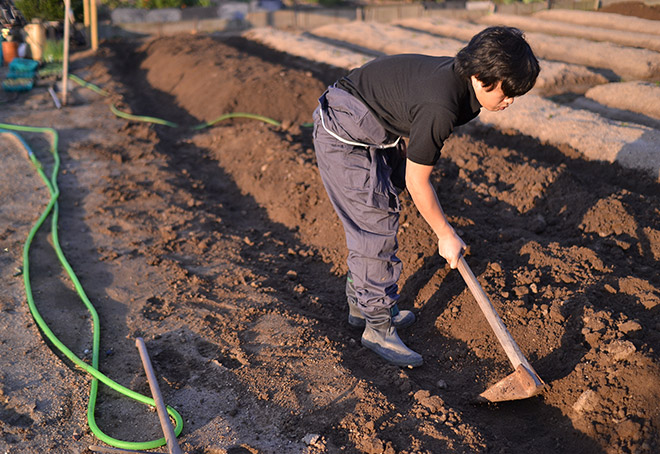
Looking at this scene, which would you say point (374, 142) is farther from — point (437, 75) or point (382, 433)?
point (382, 433)

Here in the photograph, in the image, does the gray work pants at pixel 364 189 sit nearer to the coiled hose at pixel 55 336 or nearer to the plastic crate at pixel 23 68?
the coiled hose at pixel 55 336

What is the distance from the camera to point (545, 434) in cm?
271

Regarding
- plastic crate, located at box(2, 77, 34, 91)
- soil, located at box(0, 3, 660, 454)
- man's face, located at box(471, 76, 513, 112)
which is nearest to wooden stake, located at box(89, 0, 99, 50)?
plastic crate, located at box(2, 77, 34, 91)

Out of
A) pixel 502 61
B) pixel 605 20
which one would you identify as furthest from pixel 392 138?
pixel 605 20

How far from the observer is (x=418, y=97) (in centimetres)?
257

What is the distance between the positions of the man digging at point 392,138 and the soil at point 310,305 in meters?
0.35

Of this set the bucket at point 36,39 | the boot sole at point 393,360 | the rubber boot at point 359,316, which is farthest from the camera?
the bucket at point 36,39

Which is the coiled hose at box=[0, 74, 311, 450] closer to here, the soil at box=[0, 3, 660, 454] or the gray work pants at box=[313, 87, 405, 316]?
the soil at box=[0, 3, 660, 454]

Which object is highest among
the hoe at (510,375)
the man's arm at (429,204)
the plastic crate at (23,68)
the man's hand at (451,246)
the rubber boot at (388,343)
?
the man's arm at (429,204)

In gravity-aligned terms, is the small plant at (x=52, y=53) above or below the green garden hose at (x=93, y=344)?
above

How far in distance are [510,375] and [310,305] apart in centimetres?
140

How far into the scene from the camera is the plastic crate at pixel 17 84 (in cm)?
905

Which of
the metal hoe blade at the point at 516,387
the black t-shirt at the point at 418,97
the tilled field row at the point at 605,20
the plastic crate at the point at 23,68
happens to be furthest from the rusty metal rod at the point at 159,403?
the tilled field row at the point at 605,20

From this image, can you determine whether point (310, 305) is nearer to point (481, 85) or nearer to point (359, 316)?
point (359, 316)
